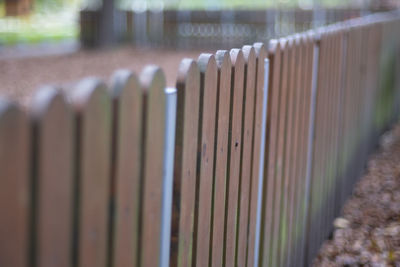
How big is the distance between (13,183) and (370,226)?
12.2 feet

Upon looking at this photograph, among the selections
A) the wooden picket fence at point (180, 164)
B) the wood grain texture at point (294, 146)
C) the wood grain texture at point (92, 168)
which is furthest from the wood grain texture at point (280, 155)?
the wood grain texture at point (92, 168)

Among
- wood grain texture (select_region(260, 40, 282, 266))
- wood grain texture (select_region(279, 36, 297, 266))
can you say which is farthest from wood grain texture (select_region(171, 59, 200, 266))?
wood grain texture (select_region(279, 36, 297, 266))

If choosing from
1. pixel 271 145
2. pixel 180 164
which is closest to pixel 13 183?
pixel 180 164

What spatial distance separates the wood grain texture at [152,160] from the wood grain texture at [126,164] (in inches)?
1.8

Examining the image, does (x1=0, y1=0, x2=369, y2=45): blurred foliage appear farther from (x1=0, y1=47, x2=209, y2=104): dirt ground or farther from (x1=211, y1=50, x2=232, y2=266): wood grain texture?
(x1=211, y1=50, x2=232, y2=266): wood grain texture

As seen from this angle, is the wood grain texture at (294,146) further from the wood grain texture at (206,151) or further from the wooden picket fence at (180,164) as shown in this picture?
the wood grain texture at (206,151)

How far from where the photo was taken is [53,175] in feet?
4.03

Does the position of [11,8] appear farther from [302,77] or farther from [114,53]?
[302,77]

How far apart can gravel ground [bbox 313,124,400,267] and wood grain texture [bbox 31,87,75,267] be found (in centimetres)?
279

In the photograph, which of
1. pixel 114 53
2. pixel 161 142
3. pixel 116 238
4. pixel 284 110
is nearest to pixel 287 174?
pixel 284 110

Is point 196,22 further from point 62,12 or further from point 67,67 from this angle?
point 62,12

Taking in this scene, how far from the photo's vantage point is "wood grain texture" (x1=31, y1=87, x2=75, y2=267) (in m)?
1.20

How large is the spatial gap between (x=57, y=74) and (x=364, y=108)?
8.50m

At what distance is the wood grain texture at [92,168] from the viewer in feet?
4.34
